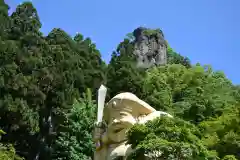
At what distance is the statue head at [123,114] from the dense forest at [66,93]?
3399 millimetres

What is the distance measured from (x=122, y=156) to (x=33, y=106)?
8446mm

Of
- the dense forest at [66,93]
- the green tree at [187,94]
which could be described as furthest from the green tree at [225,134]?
the green tree at [187,94]

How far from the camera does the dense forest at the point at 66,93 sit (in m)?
17.3

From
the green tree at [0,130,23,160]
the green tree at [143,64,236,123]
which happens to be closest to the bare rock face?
the green tree at [143,64,236,123]

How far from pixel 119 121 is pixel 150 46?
91.3 ft

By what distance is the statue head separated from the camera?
11.5 meters

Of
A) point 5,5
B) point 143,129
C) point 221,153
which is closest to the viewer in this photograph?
point 143,129

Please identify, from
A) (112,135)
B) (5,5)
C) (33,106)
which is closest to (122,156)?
(112,135)

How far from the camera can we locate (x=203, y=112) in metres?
20.3

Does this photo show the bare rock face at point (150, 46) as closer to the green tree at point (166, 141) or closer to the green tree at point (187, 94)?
the green tree at point (187, 94)

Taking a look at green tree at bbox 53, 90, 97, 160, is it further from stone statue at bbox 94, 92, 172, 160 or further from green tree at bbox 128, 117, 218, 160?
green tree at bbox 128, 117, 218, 160

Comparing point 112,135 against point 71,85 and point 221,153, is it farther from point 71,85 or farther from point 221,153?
point 71,85

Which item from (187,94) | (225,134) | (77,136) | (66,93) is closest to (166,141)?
(225,134)

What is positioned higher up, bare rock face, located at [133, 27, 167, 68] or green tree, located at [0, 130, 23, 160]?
bare rock face, located at [133, 27, 167, 68]
